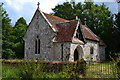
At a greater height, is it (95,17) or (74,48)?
(95,17)

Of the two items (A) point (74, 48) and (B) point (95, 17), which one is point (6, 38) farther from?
(B) point (95, 17)

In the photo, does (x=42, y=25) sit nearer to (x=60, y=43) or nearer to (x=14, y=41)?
(x=60, y=43)

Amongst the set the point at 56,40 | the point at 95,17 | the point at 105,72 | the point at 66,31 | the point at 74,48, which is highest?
the point at 95,17

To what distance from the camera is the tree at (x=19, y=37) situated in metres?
30.4

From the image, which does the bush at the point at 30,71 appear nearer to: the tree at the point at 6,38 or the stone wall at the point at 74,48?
the stone wall at the point at 74,48

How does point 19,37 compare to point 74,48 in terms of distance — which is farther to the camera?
point 19,37

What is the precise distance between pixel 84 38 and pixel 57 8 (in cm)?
2064

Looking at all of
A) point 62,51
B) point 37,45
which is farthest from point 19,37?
point 62,51

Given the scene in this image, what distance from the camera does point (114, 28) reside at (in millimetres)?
26062

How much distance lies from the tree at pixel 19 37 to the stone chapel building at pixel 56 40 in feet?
27.0

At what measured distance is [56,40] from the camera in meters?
19.2

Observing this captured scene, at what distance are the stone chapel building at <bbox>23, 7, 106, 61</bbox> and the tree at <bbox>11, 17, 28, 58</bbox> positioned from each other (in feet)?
27.0

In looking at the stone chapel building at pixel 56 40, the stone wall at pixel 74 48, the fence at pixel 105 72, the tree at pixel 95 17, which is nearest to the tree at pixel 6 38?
the stone chapel building at pixel 56 40

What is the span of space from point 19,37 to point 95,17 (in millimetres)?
16093
